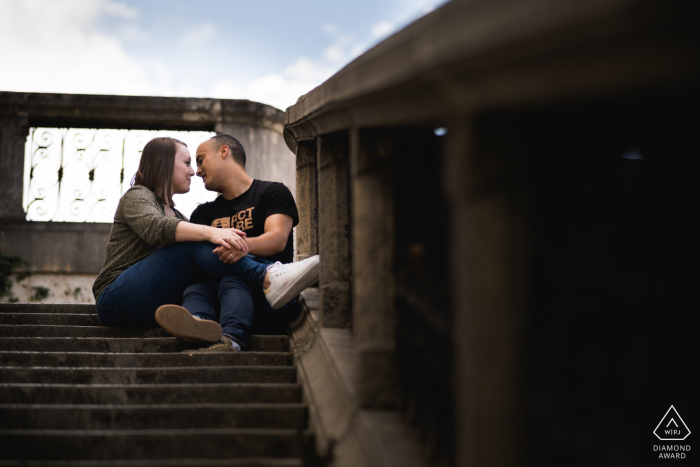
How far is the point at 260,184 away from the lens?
366cm

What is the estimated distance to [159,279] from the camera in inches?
120

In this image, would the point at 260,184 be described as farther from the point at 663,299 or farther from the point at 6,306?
the point at 663,299

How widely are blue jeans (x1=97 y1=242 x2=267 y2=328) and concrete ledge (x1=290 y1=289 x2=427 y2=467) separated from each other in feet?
2.03

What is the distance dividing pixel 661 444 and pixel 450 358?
34.1 inches

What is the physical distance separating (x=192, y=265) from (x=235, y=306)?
0.45 metres

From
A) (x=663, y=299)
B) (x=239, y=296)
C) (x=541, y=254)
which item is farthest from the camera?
(x=239, y=296)

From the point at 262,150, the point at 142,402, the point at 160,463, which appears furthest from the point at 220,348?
the point at 262,150

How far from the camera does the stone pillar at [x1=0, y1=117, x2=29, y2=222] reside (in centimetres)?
617

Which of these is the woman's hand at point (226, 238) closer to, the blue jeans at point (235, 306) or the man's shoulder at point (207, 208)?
the blue jeans at point (235, 306)

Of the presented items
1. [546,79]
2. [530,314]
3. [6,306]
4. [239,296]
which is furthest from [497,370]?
[6,306]

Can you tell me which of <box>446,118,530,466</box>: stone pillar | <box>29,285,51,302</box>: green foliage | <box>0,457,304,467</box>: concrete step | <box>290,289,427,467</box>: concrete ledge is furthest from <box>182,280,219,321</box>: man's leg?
<box>29,285,51,302</box>: green foliage

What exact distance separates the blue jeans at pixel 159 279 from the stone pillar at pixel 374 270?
4.11ft

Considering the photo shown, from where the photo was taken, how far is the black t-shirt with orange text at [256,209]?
3453 millimetres

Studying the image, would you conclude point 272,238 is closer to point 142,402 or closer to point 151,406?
point 142,402
